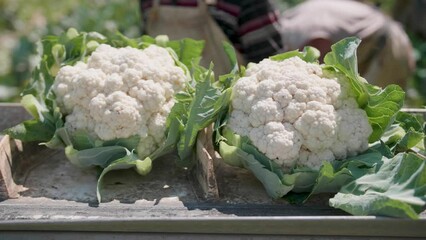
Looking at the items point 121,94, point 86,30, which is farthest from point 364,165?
point 86,30

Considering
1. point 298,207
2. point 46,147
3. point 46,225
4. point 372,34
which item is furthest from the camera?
point 372,34

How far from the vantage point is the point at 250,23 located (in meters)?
2.87

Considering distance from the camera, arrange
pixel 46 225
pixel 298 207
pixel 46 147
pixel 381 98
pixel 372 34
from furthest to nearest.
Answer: pixel 372 34
pixel 46 147
pixel 381 98
pixel 298 207
pixel 46 225

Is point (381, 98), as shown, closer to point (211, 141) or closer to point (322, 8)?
point (211, 141)

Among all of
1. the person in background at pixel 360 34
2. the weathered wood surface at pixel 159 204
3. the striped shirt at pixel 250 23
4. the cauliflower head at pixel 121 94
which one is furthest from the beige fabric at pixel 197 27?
the weathered wood surface at pixel 159 204

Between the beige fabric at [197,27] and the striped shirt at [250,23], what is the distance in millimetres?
30

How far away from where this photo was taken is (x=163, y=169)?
1.91m

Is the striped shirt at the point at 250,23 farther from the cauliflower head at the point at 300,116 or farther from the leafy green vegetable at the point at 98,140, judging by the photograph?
the cauliflower head at the point at 300,116

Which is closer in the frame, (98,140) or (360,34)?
(98,140)

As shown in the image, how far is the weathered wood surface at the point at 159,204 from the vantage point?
5.00 ft

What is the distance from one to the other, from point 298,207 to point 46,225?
64 centimetres

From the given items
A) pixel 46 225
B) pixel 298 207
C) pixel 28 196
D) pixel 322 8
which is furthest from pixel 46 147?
pixel 322 8

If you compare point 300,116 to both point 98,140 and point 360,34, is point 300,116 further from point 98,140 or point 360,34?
point 360,34

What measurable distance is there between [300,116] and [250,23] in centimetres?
119
